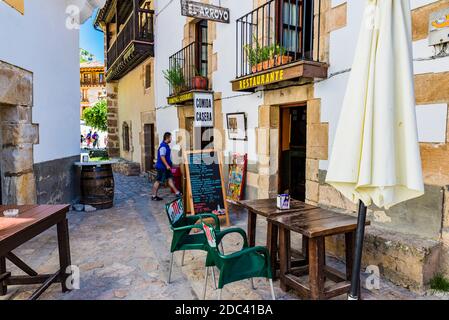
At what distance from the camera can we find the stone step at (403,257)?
9.05 ft

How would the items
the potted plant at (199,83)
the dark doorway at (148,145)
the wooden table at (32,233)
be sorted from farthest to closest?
the dark doorway at (148,145)
the potted plant at (199,83)
the wooden table at (32,233)

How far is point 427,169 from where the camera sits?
2.90 metres

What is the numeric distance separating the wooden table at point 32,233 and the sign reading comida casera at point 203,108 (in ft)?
11.8

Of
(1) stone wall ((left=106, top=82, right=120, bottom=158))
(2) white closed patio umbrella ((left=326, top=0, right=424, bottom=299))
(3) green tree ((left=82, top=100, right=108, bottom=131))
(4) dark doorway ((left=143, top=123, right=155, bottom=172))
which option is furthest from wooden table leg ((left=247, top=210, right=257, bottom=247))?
(3) green tree ((left=82, top=100, right=108, bottom=131))

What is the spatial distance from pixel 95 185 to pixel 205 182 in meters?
2.25

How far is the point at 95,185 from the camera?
5777mm

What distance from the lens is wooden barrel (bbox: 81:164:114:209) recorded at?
5.75 m

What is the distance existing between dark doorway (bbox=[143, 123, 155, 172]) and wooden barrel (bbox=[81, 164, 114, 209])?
4781 mm

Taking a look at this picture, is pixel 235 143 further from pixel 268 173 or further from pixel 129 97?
pixel 129 97

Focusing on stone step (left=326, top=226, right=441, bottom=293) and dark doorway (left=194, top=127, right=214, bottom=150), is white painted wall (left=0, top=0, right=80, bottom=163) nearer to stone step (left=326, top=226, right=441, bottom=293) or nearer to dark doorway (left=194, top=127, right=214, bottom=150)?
dark doorway (left=194, top=127, right=214, bottom=150)

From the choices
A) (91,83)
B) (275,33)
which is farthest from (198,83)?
(91,83)

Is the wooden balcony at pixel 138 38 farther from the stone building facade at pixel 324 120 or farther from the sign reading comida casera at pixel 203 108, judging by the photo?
the sign reading comida casera at pixel 203 108

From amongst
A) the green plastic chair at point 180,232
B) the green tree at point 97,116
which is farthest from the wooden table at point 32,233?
the green tree at point 97,116

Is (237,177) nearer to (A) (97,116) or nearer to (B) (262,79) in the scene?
(B) (262,79)
